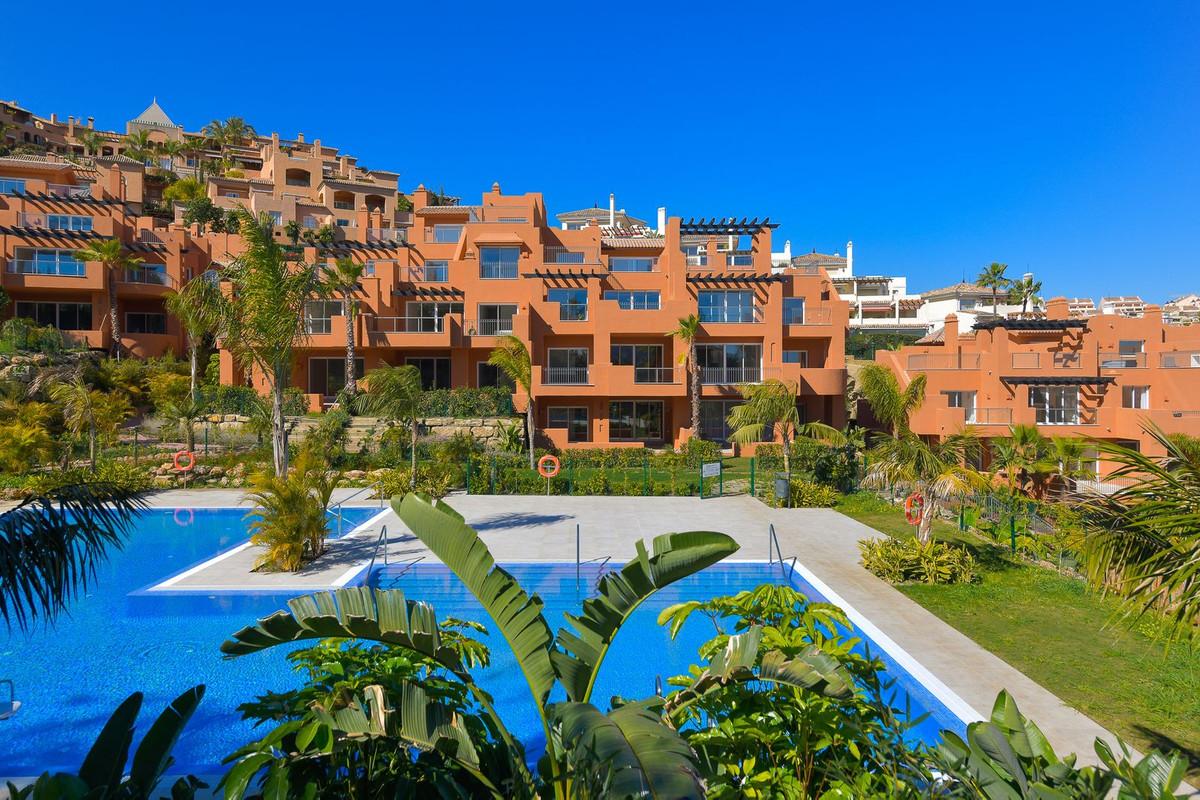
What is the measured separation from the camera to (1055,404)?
2608 cm

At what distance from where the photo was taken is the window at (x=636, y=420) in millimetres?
30531

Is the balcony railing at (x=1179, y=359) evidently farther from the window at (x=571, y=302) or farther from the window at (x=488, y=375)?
the window at (x=488, y=375)

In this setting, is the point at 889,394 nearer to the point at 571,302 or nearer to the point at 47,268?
the point at 571,302

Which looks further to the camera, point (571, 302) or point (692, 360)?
point (571, 302)

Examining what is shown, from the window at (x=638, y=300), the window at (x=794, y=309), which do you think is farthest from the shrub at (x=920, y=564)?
the window at (x=638, y=300)

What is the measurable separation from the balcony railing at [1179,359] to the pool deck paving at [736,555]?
19.6 metres

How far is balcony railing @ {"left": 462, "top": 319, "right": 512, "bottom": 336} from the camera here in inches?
1208

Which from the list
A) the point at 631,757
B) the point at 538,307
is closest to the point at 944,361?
the point at 538,307

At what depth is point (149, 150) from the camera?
64.1 m

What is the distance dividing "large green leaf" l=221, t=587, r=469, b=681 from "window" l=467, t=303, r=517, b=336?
2727 cm

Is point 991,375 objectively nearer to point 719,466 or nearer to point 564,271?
point 719,466

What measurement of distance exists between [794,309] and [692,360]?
281 inches

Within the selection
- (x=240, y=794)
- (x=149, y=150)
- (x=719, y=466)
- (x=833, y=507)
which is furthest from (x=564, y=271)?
(x=149, y=150)

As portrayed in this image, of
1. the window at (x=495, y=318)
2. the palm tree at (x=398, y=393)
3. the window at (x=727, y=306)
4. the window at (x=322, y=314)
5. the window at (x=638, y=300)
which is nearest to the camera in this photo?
the palm tree at (x=398, y=393)
